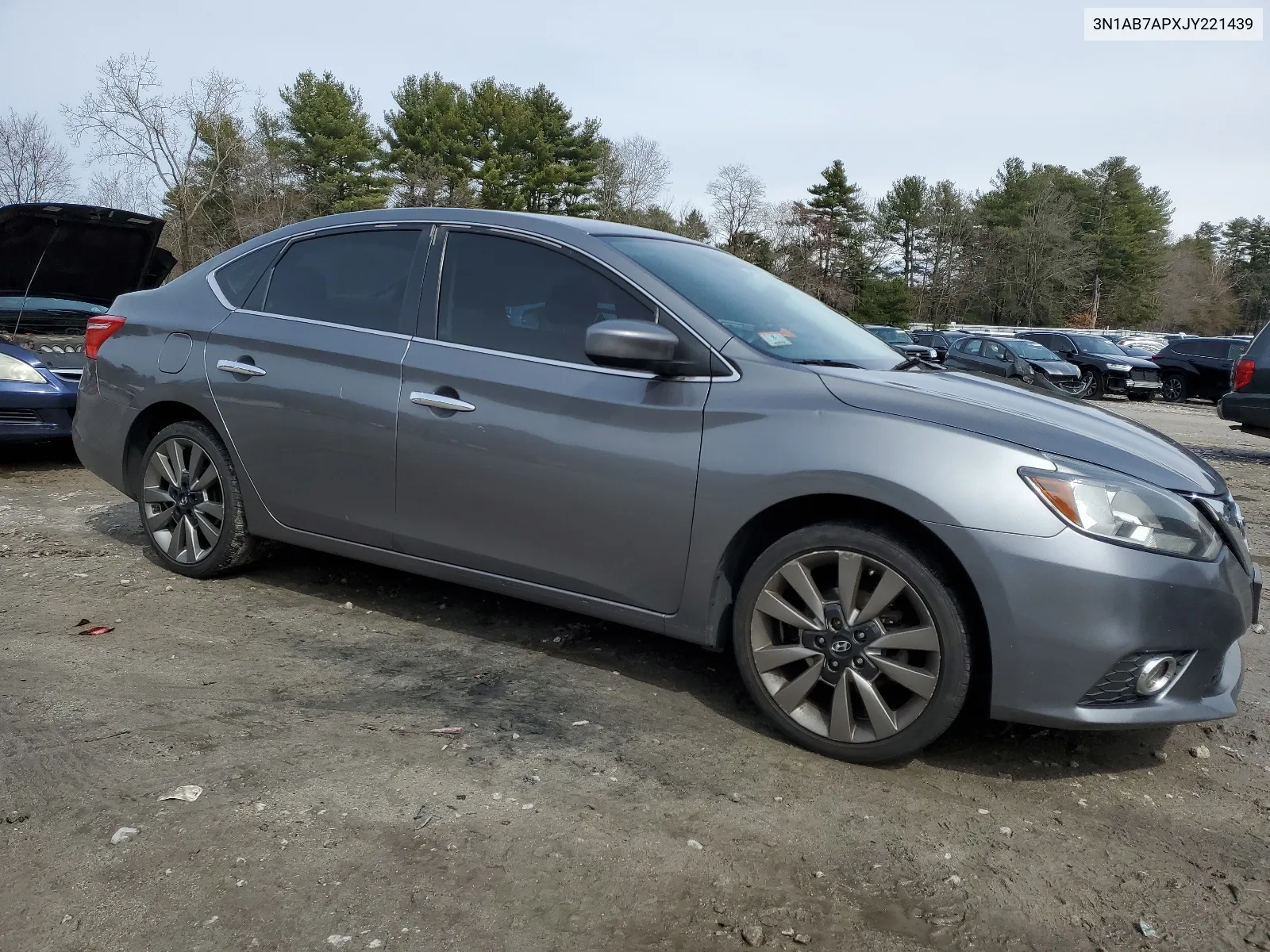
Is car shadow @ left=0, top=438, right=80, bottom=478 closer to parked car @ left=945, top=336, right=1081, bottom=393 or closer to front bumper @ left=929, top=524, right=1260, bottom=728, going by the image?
front bumper @ left=929, top=524, right=1260, bottom=728

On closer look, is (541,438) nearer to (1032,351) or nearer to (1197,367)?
(1032,351)

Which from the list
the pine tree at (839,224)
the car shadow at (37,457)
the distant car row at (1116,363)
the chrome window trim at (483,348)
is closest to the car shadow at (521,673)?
the chrome window trim at (483,348)

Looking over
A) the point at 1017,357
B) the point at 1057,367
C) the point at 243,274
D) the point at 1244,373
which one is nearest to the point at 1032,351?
the point at 1057,367

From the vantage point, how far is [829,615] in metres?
3.12

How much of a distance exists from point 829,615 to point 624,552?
731mm

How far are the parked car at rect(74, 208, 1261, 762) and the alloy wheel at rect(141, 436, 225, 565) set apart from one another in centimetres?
2

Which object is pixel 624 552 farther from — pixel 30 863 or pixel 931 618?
pixel 30 863

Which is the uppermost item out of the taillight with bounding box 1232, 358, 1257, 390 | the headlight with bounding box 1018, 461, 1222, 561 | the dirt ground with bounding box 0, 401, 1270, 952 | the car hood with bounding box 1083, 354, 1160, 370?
the car hood with bounding box 1083, 354, 1160, 370

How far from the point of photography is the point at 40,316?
841 cm

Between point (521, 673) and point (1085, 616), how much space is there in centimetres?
194

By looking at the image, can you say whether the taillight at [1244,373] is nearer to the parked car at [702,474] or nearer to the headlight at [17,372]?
the parked car at [702,474]

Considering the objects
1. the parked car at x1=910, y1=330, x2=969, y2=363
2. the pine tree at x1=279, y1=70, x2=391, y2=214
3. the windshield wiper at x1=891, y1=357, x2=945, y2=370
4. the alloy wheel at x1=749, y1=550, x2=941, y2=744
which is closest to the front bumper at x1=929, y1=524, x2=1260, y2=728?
the alloy wheel at x1=749, y1=550, x2=941, y2=744

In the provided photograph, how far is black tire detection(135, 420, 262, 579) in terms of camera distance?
4.57 meters

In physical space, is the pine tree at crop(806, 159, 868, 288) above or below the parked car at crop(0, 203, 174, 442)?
above
